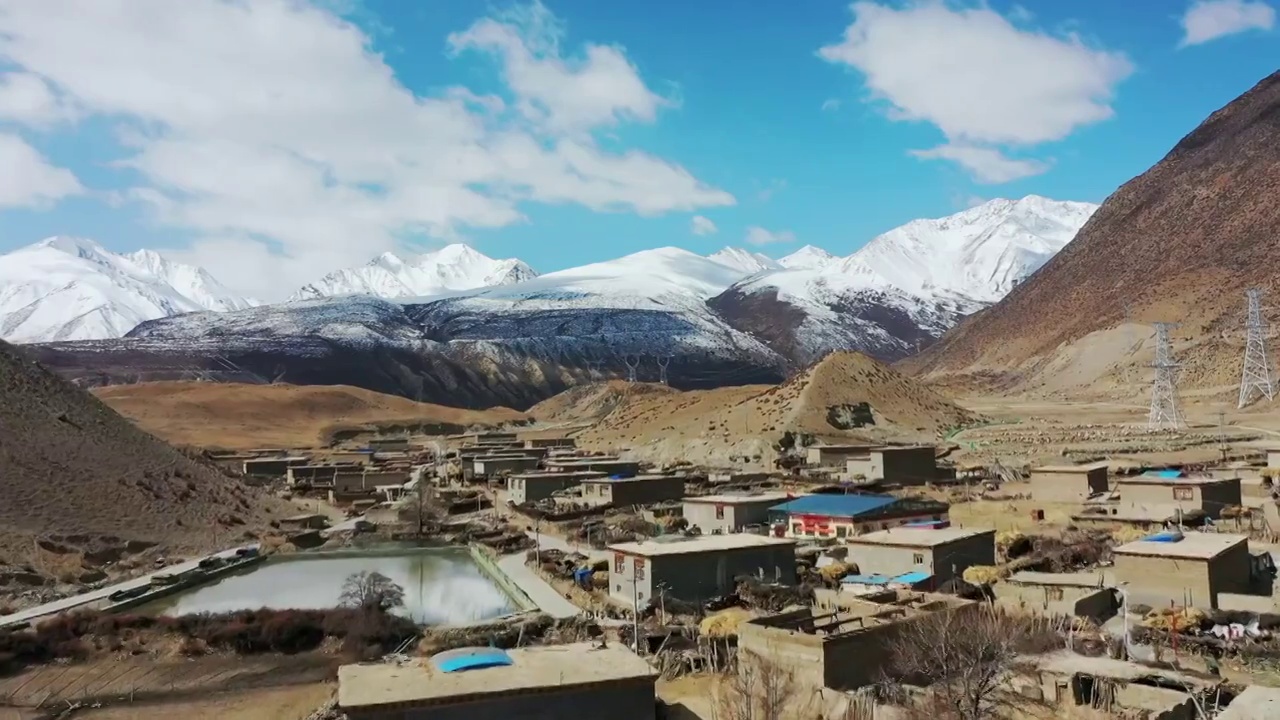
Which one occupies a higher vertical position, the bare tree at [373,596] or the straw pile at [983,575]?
the straw pile at [983,575]

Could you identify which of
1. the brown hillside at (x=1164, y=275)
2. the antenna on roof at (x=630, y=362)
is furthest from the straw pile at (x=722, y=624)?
the antenna on roof at (x=630, y=362)

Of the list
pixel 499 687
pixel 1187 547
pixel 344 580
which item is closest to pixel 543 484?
pixel 344 580

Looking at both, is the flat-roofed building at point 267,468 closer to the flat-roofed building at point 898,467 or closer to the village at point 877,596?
the village at point 877,596

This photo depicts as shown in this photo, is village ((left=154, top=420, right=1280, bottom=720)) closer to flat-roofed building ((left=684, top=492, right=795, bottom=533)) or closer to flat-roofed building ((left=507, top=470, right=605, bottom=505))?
flat-roofed building ((left=684, top=492, right=795, bottom=533))

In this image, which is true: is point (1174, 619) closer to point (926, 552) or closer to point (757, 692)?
point (926, 552)

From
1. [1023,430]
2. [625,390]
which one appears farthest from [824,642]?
[625,390]

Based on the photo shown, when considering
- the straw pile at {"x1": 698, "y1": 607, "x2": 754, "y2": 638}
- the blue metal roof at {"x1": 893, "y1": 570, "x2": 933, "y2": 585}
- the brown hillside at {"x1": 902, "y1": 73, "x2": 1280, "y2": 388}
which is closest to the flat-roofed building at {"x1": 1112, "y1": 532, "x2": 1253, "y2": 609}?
the blue metal roof at {"x1": 893, "y1": 570, "x2": 933, "y2": 585}
